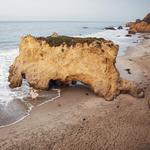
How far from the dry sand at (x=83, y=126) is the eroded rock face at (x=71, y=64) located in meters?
0.85

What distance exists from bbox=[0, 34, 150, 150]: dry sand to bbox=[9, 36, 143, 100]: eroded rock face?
85 centimetres

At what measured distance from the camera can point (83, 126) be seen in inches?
609

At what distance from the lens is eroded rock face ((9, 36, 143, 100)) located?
66.0 ft

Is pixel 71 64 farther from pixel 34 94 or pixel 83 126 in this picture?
pixel 83 126

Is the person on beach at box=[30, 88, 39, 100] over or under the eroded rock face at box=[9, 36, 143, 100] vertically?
under

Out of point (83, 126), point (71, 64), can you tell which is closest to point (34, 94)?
point (71, 64)

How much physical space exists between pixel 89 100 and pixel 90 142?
18.9 ft

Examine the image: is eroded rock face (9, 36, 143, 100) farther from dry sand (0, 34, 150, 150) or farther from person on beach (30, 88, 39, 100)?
dry sand (0, 34, 150, 150)

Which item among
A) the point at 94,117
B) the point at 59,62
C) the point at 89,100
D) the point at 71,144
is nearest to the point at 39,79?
the point at 59,62

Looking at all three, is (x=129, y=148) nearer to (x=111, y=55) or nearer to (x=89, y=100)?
(x=89, y=100)

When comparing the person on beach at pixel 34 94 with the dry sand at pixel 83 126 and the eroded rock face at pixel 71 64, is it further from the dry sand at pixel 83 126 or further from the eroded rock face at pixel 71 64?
the dry sand at pixel 83 126

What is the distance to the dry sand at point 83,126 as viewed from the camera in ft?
44.9

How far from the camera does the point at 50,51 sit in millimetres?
21484

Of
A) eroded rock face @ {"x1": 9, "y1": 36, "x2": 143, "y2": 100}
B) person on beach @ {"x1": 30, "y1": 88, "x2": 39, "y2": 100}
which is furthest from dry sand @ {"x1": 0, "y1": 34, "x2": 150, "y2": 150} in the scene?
person on beach @ {"x1": 30, "y1": 88, "x2": 39, "y2": 100}
